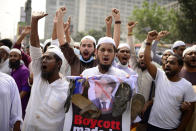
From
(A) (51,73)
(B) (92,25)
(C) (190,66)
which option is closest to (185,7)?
(C) (190,66)

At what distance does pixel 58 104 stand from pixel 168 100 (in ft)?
5.14

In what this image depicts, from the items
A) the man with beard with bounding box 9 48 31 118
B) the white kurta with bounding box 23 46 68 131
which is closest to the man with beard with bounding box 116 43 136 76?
the white kurta with bounding box 23 46 68 131

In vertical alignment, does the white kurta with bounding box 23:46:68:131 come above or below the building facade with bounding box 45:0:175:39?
below

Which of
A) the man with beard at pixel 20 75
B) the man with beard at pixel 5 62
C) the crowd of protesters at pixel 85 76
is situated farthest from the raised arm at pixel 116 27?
the man with beard at pixel 5 62

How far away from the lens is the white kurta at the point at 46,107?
9.89ft

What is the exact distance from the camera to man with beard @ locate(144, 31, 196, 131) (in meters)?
3.44

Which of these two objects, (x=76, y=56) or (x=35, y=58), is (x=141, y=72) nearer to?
(x=76, y=56)

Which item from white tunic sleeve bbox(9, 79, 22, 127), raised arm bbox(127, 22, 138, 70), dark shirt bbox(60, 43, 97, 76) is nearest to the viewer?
white tunic sleeve bbox(9, 79, 22, 127)

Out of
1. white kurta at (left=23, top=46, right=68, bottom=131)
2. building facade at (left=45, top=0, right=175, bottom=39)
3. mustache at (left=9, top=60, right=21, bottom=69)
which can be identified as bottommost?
white kurta at (left=23, top=46, right=68, bottom=131)

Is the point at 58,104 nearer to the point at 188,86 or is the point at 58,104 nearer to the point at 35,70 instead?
the point at 35,70

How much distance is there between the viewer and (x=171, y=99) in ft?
11.4

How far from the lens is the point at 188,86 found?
11.3ft

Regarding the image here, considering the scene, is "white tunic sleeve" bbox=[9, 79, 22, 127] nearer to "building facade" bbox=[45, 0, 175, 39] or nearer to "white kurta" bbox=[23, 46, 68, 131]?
"white kurta" bbox=[23, 46, 68, 131]

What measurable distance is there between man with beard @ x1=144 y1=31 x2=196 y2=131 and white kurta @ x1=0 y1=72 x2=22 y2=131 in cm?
194
